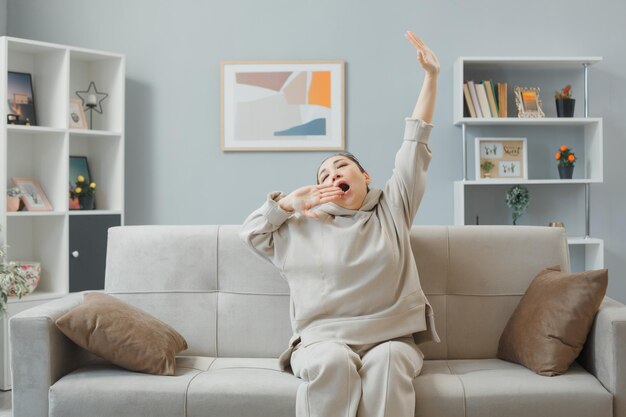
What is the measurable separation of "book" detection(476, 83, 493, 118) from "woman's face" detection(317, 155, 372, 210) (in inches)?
67.8

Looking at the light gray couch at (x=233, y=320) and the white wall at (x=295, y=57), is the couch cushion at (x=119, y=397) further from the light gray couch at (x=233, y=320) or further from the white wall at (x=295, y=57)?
the white wall at (x=295, y=57)

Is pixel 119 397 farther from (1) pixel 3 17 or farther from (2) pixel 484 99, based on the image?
(1) pixel 3 17

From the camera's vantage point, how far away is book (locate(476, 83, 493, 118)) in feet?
13.2

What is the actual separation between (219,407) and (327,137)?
7.72ft

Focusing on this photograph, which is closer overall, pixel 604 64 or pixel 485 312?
pixel 485 312

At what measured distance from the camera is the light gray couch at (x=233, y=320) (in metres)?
2.25

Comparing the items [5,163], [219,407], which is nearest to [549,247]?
[219,407]

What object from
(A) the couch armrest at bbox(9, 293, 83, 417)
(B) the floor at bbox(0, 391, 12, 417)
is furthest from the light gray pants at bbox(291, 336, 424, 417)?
(B) the floor at bbox(0, 391, 12, 417)

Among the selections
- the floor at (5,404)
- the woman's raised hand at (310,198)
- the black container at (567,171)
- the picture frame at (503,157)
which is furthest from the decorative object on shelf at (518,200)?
the floor at (5,404)

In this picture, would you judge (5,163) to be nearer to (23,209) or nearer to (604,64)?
(23,209)

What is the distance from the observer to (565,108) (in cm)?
406

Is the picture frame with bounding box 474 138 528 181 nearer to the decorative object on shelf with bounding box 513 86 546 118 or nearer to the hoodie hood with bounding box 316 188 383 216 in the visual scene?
the decorative object on shelf with bounding box 513 86 546 118

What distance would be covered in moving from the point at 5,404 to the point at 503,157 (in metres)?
2.91

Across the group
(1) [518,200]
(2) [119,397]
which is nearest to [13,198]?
(2) [119,397]
